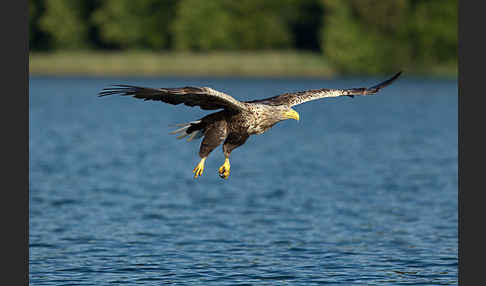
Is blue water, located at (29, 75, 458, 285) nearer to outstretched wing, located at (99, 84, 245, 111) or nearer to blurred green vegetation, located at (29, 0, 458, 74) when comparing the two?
outstretched wing, located at (99, 84, 245, 111)

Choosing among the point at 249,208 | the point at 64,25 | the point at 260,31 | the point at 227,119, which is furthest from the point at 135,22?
the point at 227,119

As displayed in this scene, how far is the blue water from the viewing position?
15.9m

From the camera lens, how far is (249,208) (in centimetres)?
2264

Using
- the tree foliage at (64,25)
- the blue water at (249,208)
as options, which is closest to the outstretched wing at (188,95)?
the blue water at (249,208)

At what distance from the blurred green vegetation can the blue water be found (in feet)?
126

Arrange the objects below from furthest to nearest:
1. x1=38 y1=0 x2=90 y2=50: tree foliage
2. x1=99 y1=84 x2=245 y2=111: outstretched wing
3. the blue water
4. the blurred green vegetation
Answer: x1=38 y1=0 x2=90 y2=50: tree foliage
the blurred green vegetation
the blue water
x1=99 y1=84 x2=245 y2=111: outstretched wing

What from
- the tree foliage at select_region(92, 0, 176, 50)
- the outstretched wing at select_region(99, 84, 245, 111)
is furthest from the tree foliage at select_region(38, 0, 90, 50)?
the outstretched wing at select_region(99, 84, 245, 111)

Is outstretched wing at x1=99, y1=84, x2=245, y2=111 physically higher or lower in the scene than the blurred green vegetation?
lower

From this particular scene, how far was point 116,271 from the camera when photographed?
15.6m

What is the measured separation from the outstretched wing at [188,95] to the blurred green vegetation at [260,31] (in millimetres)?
67673

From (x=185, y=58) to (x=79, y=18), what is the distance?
43.6ft

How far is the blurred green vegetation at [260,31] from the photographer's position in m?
84.9

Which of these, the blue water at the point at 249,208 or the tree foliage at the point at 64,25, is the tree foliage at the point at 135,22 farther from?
the blue water at the point at 249,208

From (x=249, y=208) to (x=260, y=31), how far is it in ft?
228
